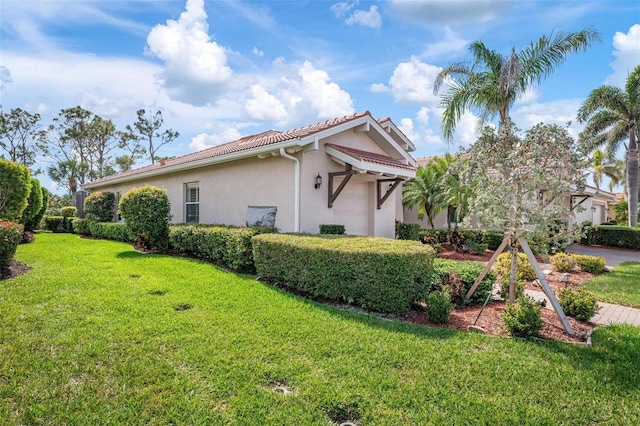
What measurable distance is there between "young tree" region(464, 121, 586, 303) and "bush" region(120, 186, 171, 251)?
1000cm

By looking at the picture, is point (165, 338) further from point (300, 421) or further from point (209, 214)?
point (209, 214)

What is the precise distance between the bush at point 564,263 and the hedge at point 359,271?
6827mm

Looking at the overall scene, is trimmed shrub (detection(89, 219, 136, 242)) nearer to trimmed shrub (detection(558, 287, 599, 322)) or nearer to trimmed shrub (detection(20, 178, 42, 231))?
trimmed shrub (detection(20, 178, 42, 231))

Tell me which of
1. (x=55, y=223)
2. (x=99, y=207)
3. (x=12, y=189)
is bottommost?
(x=55, y=223)

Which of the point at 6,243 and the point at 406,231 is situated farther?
the point at 406,231

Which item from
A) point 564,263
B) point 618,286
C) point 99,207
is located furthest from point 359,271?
point 99,207

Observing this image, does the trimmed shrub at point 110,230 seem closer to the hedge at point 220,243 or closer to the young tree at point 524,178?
the hedge at point 220,243

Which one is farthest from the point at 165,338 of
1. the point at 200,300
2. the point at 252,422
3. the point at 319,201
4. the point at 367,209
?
the point at 367,209

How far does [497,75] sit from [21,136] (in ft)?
149

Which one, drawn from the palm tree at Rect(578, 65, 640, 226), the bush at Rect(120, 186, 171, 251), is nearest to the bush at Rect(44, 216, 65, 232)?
the bush at Rect(120, 186, 171, 251)

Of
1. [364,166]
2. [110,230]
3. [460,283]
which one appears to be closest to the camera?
[460,283]

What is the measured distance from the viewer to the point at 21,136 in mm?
36219

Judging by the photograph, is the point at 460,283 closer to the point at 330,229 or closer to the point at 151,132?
the point at 330,229

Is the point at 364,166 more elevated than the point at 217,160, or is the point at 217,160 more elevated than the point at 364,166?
the point at 217,160
